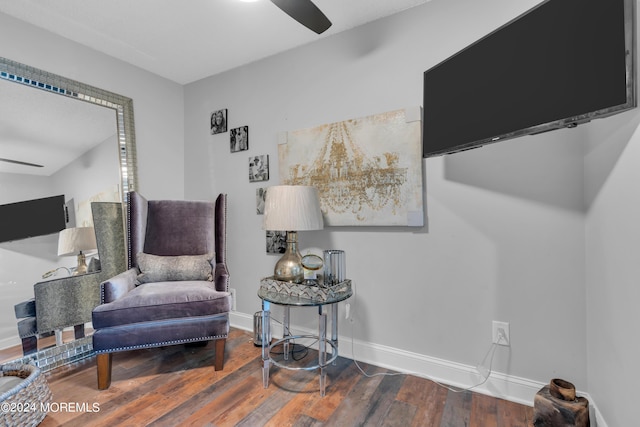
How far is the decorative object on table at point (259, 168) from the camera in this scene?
2.57 metres

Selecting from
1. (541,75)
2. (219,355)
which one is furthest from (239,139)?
(541,75)

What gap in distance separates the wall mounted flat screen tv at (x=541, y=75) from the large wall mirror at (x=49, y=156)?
8.07ft

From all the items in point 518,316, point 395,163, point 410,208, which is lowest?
point 518,316

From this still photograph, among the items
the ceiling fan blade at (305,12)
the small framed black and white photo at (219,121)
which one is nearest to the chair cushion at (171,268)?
the small framed black and white photo at (219,121)

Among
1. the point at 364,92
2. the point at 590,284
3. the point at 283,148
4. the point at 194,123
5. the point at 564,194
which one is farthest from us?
the point at 194,123

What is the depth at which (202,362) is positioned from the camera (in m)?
2.10

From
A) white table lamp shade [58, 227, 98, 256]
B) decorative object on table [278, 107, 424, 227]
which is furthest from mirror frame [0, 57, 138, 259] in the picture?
decorative object on table [278, 107, 424, 227]

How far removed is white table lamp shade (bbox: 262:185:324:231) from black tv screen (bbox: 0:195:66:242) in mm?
1492

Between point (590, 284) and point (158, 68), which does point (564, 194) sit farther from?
point (158, 68)

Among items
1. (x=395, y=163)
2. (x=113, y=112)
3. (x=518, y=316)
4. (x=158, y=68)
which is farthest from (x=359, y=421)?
(x=158, y=68)

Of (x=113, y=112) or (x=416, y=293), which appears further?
(x=113, y=112)

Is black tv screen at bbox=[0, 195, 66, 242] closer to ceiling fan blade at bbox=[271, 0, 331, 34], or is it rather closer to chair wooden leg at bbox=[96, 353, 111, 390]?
chair wooden leg at bbox=[96, 353, 111, 390]

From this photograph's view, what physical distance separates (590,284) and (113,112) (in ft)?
11.0

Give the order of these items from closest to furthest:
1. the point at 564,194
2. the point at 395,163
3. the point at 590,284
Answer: the point at 590,284, the point at 564,194, the point at 395,163
